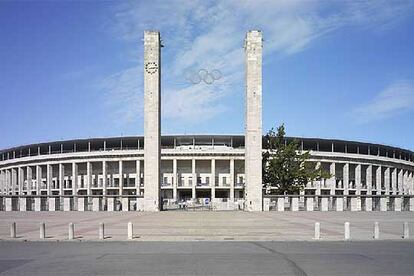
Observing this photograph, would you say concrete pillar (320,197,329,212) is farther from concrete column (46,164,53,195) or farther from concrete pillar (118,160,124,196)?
concrete column (46,164,53,195)

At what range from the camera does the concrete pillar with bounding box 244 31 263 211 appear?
5534cm

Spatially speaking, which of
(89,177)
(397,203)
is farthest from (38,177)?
(397,203)

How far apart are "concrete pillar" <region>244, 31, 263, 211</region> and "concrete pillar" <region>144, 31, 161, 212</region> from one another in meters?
10.2

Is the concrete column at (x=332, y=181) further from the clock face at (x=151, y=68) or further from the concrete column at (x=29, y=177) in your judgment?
the concrete column at (x=29, y=177)

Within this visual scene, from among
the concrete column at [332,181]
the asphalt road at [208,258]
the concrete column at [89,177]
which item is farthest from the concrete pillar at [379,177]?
the asphalt road at [208,258]

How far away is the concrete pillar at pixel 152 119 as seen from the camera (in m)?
55.2

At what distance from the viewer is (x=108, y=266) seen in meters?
13.7

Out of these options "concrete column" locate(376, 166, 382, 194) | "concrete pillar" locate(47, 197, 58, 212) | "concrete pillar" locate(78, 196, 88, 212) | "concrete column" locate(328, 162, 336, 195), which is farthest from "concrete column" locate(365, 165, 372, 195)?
"concrete pillar" locate(47, 197, 58, 212)

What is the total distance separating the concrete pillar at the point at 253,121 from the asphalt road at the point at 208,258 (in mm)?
34246

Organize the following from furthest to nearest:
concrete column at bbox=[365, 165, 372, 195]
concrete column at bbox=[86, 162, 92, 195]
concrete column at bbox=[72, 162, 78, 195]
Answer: concrete column at bbox=[365, 165, 372, 195] → concrete column at bbox=[72, 162, 78, 195] → concrete column at bbox=[86, 162, 92, 195]

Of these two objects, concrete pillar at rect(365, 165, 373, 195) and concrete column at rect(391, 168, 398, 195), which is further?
concrete column at rect(391, 168, 398, 195)

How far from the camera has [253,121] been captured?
184ft

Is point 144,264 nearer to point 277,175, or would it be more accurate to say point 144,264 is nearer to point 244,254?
point 244,254

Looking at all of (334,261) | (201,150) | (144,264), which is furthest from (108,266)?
(201,150)
